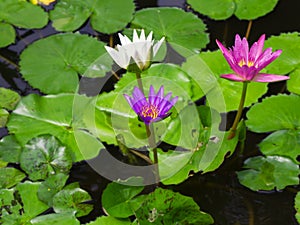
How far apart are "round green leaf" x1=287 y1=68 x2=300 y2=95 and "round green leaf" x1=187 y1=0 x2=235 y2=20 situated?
0.43 meters

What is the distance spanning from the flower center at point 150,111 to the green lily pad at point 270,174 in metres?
0.49

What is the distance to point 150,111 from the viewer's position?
1.45 metres

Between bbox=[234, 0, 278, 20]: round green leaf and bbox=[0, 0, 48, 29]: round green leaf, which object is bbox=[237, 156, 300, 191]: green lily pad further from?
bbox=[0, 0, 48, 29]: round green leaf

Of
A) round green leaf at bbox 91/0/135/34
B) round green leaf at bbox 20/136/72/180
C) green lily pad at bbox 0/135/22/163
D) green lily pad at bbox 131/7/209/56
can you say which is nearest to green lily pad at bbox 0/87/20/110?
green lily pad at bbox 0/135/22/163

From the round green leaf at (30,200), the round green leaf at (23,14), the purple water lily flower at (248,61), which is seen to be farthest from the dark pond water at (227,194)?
the purple water lily flower at (248,61)

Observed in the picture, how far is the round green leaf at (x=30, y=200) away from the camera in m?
1.65

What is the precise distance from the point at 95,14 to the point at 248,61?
3.14 ft

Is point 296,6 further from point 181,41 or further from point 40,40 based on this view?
point 40,40

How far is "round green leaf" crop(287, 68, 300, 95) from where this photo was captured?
1.88 meters

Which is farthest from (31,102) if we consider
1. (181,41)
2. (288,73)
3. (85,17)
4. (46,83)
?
(288,73)

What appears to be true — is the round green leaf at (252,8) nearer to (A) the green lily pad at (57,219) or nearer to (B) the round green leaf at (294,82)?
(B) the round green leaf at (294,82)

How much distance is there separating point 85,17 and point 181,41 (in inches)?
18.0

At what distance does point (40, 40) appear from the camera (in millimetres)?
2129

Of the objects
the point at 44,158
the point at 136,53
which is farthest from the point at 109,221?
the point at 136,53
